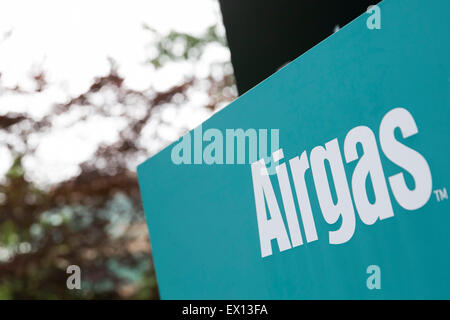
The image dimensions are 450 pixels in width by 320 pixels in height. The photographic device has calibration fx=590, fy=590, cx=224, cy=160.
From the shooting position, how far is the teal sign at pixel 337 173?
3.47ft

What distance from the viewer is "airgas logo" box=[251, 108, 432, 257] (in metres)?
1.10

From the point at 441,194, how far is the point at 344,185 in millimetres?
240

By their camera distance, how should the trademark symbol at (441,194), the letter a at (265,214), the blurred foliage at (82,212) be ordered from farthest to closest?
the blurred foliage at (82,212) → the letter a at (265,214) → the trademark symbol at (441,194)

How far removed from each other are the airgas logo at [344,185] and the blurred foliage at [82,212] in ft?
18.6

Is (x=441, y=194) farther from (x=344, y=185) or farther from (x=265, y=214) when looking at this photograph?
(x=265, y=214)

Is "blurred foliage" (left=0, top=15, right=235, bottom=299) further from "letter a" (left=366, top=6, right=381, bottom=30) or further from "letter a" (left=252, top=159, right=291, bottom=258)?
"letter a" (left=366, top=6, right=381, bottom=30)

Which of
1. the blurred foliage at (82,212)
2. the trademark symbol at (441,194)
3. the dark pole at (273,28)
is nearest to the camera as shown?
the trademark symbol at (441,194)

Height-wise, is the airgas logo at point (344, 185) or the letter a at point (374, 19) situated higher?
the letter a at point (374, 19)

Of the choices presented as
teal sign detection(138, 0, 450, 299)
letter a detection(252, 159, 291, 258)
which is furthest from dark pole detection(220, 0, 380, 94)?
letter a detection(252, 159, 291, 258)

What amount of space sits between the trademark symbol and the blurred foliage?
6.11 meters

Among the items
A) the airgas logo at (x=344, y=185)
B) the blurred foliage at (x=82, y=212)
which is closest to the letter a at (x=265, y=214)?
the airgas logo at (x=344, y=185)

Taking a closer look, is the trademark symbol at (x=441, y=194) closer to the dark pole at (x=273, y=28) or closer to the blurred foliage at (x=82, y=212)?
the dark pole at (x=273, y=28)

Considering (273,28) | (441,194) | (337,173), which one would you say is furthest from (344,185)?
(273,28)

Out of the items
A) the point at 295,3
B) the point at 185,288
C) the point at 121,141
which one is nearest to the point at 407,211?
the point at 185,288
